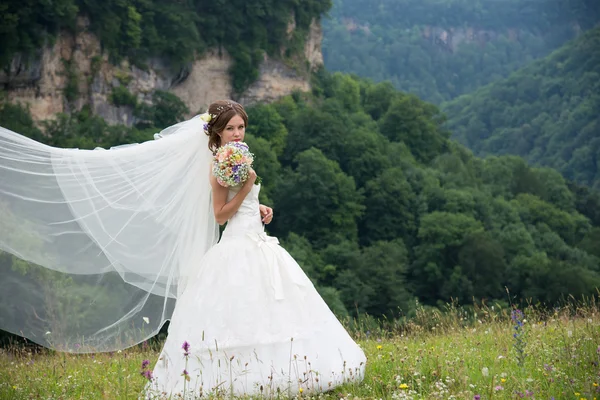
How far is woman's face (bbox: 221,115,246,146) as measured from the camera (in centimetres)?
638

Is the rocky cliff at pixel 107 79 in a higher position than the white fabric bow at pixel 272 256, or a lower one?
higher

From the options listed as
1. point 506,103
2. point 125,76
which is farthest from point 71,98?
point 506,103

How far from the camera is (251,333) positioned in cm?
586

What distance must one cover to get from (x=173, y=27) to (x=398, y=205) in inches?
823

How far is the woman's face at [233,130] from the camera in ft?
20.9

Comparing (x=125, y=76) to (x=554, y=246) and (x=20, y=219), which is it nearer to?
(x=554, y=246)

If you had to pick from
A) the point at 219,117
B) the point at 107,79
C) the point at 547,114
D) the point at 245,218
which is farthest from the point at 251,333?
the point at 547,114

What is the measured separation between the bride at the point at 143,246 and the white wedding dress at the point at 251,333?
10 mm

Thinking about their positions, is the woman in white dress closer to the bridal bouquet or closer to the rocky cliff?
the bridal bouquet

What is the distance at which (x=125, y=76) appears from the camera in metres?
60.0

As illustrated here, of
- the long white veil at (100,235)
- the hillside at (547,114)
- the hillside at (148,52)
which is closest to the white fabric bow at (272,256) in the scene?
the long white veil at (100,235)

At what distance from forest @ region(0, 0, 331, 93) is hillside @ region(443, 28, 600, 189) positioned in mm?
47367

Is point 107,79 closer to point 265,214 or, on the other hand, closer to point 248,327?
point 265,214

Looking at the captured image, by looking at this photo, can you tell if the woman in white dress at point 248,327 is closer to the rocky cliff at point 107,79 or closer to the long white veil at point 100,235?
the long white veil at point 100,235
